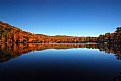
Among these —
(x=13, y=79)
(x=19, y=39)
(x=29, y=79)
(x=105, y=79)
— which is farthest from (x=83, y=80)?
(x=19, y=39)

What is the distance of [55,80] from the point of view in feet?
50.2

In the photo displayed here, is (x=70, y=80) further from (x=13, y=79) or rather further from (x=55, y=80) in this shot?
(x=13, y=79)

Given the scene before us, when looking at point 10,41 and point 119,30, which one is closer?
point 119,30

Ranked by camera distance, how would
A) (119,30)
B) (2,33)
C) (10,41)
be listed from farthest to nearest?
(10,41) → (119,30) → (2,33)

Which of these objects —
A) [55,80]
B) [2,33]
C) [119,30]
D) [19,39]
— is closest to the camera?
[55,80]

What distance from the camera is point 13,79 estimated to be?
1570 cm

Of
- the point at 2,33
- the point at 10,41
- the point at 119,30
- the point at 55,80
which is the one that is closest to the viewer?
the point at 55,80

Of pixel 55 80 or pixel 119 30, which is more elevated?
pixel 119 30

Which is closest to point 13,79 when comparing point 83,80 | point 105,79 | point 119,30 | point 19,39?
point 83,80

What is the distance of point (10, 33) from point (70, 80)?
129 meters

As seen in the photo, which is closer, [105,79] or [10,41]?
[105,79]

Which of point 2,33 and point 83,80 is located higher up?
point 2,33

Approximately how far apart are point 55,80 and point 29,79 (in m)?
2.40

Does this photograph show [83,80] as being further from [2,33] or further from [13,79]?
[2,33]
